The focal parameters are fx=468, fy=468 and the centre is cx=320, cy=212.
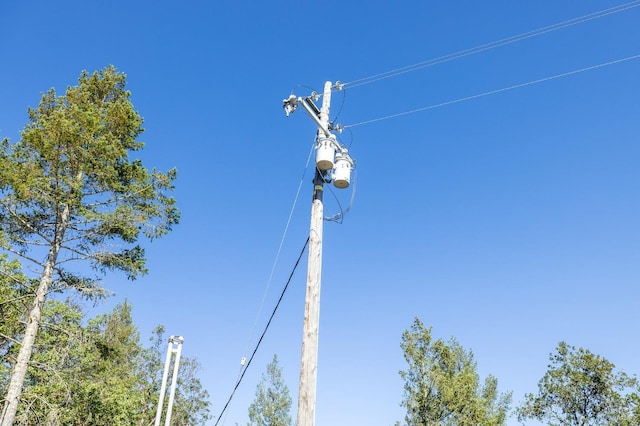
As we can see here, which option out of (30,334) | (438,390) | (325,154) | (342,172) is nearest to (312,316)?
(342,172)

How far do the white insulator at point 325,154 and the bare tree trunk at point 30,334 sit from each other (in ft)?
29.1

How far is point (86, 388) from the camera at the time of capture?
547 inches

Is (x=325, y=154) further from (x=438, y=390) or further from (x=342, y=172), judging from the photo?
(x=438, y=390)

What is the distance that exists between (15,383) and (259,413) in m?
22.0

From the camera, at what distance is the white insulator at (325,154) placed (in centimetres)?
715

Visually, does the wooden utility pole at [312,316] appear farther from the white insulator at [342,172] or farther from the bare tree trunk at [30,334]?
the bare tree trunk at [30,334]

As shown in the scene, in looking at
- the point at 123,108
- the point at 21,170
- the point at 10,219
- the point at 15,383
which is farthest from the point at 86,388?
the point at 123,108

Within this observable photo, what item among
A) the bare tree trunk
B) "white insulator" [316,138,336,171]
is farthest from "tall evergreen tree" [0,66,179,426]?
"white insulator" [316,138,336,171]

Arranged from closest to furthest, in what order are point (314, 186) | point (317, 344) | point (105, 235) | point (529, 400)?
point (317, 344), point (314, 186), point (105, 235), point (529, 400)

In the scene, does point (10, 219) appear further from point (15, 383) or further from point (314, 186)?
point (314, 186)

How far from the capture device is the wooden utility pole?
5.54 meters

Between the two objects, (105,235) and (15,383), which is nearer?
(15,383)

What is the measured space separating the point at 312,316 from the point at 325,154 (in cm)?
248

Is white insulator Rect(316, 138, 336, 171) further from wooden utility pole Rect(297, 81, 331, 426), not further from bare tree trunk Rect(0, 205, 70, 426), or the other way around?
bare tree trunk Rect(0, 205, 70, 426)
